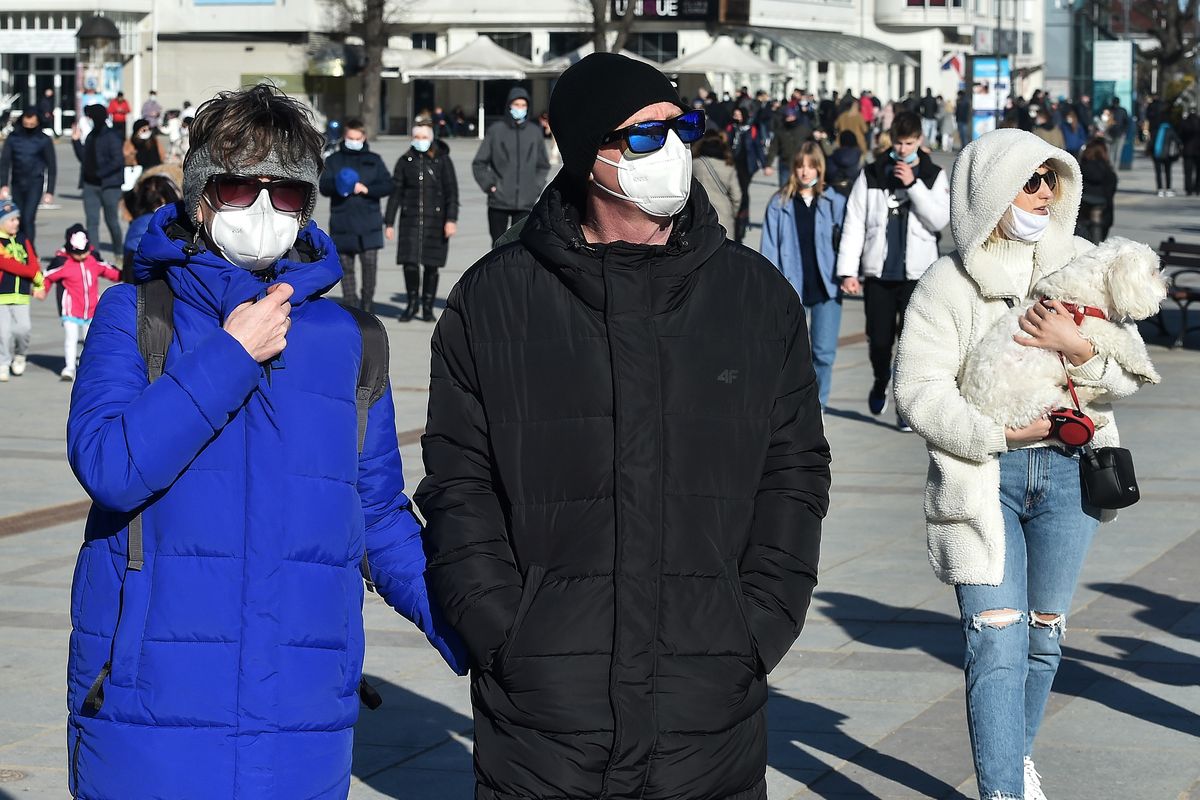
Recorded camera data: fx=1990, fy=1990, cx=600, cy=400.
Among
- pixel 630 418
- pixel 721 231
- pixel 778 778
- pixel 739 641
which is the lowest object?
pixel 778 778

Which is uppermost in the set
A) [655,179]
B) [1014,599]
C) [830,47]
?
[830,47]

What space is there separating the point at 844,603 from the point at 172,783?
4760 mm

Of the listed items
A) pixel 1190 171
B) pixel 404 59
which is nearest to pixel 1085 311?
pixel 1190 171

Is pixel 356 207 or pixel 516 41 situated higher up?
pixel 516 41

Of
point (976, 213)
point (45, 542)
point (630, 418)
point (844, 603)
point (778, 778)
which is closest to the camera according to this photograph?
point (630, 418)

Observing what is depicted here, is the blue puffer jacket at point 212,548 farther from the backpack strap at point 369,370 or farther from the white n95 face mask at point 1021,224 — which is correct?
the white n95 face mask at point 1021,224

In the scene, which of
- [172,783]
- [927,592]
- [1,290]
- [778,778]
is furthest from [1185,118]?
[172,783]

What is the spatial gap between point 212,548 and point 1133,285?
8.32 ft

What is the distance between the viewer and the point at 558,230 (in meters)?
3.21

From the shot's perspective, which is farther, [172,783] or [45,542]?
[45,542]

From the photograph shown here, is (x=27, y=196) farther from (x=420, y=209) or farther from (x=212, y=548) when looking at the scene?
(x=212, y=548)

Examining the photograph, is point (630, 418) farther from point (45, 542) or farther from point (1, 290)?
point (1, 290)

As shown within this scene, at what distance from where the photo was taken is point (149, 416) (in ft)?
10.00

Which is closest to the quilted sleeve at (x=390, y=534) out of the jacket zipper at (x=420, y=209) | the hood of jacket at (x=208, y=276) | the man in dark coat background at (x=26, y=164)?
the hood of jacket at (x=208, y=276)
